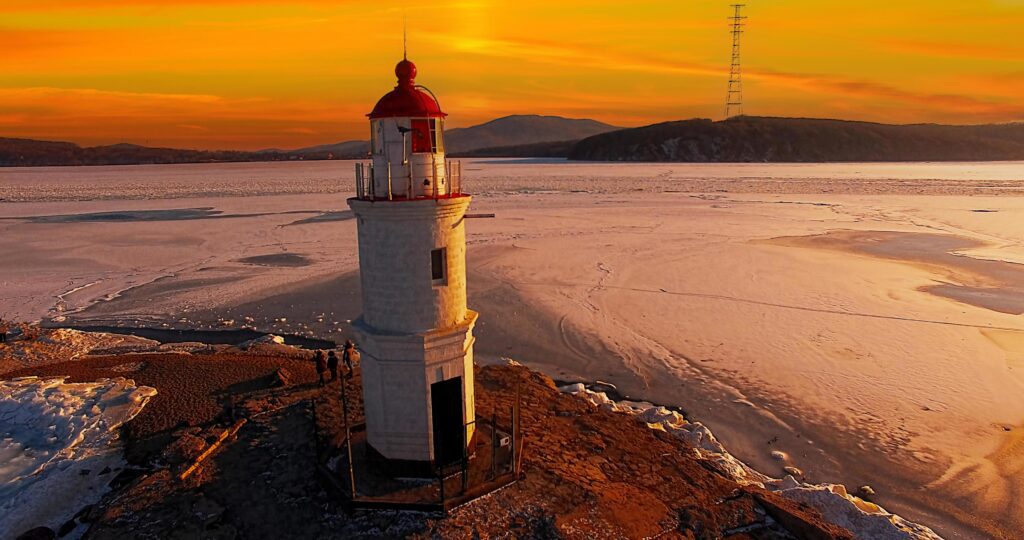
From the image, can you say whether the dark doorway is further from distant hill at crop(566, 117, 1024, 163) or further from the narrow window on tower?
distant hill at crop(566, 117, 1024, 163)

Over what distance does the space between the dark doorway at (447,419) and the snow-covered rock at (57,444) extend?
5694mm

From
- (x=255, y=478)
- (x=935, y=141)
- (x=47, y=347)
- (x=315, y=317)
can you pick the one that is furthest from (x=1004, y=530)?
(x=935, y=141)

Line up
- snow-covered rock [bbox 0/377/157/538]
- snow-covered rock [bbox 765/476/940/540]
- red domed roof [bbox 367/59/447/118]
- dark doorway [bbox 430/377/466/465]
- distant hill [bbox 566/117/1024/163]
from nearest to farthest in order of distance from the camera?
red domed roof [bbox 367/59/447/118] → dark doorway [bbox 430/377/466/465] → snow-covered rock [bbox 765/476/940/540] → snow-covered rock [bbox 0/377/157/538] → distant hill [bbox 566/117/1024/163]

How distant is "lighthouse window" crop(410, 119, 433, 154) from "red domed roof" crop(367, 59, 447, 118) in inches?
4.4

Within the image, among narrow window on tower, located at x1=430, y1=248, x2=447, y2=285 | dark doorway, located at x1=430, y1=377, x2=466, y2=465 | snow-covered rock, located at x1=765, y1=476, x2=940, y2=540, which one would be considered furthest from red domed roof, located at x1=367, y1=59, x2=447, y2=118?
snow-covered rock, located at x1=765, y1=476, x2=940, y2=540

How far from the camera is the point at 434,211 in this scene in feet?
26.6

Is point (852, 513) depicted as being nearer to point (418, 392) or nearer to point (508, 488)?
point (508, 488)

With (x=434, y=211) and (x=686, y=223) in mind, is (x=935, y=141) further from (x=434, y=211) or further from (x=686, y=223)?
(x=434, y=211)

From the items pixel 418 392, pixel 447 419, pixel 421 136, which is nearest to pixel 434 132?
pixel 421 136

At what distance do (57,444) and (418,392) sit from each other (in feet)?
25.1

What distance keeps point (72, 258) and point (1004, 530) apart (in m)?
31.8

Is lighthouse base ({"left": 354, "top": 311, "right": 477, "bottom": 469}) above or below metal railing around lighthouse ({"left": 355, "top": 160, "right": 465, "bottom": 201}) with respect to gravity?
below

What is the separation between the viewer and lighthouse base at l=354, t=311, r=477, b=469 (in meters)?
8.42

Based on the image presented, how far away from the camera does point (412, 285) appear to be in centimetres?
829
